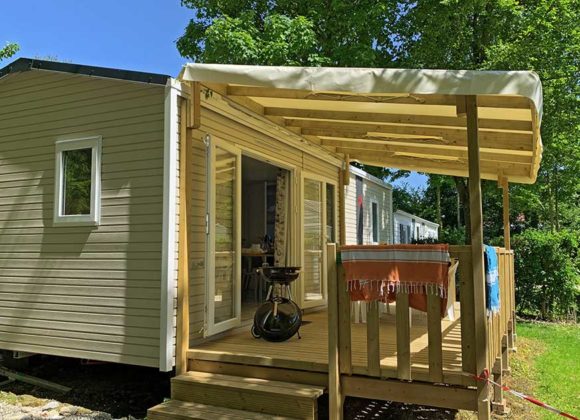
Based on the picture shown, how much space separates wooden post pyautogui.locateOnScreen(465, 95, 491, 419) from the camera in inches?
129

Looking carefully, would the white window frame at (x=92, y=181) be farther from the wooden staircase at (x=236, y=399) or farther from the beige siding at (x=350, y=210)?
the beige siding at (x=350, y=210)

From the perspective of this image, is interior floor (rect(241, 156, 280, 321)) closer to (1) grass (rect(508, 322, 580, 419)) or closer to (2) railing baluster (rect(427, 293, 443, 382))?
(1) grass (rect(508, 322, 580, 419))

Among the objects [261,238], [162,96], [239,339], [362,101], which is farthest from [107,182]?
[261,238]

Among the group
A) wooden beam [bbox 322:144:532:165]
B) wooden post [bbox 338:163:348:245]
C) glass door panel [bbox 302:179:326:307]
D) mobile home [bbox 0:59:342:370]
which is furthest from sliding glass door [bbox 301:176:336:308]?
mobile home [bbox 0:59:342:370]

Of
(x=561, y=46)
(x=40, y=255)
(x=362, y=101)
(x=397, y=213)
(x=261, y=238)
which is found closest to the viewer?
(x=362, y=101)

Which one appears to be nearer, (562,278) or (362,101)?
(362,101)

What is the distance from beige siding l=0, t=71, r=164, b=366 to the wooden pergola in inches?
34.1

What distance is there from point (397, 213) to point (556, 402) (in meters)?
12.0

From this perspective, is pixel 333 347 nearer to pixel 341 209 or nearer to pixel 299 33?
pixel 341 209

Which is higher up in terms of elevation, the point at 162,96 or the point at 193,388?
the point at 162,96

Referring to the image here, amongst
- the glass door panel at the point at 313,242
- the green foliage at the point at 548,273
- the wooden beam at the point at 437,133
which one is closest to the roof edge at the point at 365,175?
the glass door panel at the point at 313,242

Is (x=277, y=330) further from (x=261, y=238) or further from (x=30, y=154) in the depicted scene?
(x=261, y=238)

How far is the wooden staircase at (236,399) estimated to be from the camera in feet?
11.8

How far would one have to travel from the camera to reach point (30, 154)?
17.3 ft
